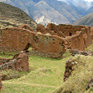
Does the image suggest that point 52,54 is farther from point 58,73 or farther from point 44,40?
point 58,73

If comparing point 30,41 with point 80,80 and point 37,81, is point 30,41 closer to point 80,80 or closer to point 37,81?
point 37,81

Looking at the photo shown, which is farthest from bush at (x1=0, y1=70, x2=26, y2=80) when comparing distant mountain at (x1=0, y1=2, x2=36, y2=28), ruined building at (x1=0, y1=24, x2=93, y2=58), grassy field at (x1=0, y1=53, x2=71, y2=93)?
distant mountain at (x1=0, y1=2, x2=36, y2=28)

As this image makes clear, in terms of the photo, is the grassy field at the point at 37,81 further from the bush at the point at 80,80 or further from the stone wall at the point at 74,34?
the stone wall at the point at 74,34

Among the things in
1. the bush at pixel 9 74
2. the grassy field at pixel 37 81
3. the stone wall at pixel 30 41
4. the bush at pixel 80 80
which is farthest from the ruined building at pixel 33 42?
the bush at pixel 80 80

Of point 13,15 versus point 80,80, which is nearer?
point 80,80

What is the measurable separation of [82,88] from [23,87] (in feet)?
19.0

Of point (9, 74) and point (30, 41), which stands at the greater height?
point (30, 41)

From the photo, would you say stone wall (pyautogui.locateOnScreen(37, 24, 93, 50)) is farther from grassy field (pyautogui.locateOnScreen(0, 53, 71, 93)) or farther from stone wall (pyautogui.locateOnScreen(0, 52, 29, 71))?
stone wall (pyautogui.locateOnScreen(0, 52, 29, 71))

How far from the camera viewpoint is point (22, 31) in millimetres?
25297

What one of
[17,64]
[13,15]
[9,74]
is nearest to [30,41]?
[17,64]

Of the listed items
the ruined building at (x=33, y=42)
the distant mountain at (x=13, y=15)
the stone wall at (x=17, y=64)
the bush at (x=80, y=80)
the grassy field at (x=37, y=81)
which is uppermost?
the distant mountain at (x=13, y=15)

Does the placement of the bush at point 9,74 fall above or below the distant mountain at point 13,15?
below

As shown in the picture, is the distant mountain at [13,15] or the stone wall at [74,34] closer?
the stone wall at [74,34]

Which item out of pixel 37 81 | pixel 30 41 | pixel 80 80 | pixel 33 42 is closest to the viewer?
pixel 80 80
